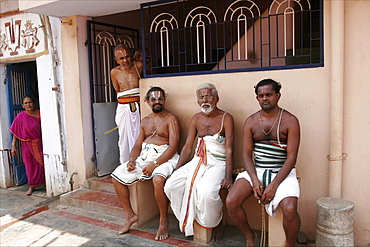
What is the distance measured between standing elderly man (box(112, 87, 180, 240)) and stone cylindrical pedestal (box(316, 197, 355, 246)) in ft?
5.87

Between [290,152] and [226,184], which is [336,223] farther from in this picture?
[226,184]

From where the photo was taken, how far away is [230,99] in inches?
167

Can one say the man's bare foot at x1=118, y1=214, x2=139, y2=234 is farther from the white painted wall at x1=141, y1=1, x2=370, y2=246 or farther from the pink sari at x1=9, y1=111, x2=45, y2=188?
the pink sari at x1=9, y1=111, x2=45, y2=188

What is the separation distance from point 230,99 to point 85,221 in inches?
107

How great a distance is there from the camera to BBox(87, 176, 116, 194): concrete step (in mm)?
5562

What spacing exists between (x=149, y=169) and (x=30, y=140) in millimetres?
3693

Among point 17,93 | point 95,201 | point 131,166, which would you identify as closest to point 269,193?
point 131,166

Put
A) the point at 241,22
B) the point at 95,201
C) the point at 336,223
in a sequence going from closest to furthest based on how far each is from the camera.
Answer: the point at 336,223 → the point at 95,201 → the point at 241,22

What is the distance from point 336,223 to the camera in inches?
127

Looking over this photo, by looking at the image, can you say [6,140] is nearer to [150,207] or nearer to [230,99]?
[150,207]

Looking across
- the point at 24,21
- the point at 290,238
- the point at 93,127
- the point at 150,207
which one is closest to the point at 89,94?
the point at 93,127

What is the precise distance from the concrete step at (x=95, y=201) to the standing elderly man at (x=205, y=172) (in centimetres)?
135

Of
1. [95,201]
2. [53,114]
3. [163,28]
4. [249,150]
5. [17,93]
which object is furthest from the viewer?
[17,93]

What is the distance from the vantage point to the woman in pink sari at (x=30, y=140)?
6.65 m
